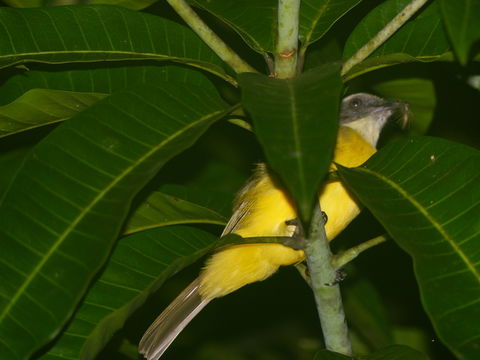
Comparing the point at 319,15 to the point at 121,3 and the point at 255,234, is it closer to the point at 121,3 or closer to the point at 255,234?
the point at 121,3

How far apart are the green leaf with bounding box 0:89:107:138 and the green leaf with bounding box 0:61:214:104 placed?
272 millimetres

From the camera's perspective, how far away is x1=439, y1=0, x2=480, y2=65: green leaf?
1582mm

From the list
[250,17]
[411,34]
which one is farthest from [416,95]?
[250,17]

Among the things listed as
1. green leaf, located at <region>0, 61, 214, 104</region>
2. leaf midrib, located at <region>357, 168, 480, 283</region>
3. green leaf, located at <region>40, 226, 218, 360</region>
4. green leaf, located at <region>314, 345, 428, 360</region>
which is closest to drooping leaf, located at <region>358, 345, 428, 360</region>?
green leaf, located at <region>314, 345, 428, 360</region>

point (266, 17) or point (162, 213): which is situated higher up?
point (266, 17)

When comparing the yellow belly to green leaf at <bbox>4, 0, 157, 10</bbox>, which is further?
the yellow belly

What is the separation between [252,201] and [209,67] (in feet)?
3.65

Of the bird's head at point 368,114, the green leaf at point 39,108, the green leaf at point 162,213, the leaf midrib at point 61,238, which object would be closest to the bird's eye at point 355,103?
the bird's head at point 368,114

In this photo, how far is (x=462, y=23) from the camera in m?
1.63

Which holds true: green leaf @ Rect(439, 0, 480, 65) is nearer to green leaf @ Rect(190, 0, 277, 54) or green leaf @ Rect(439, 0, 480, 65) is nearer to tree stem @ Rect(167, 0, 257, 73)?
tree stem @ Rect(167, 0, 257, 73)

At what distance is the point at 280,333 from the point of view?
4.99 metres

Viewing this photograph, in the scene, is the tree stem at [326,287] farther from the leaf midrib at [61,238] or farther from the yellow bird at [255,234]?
the yellow bird at [255,234]

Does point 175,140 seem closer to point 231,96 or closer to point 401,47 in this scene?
point 401,47

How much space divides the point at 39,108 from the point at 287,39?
758 mm
